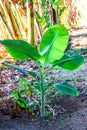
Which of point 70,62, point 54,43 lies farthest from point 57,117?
point 54,43

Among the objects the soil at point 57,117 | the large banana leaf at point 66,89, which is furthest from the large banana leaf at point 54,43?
the soil at point 57,117

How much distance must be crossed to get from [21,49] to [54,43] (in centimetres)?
28

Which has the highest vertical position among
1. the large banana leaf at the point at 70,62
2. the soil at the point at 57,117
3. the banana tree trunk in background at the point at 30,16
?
the banana tree trunk in background at the point at 30,16

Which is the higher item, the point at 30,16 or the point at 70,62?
the point at 30,16

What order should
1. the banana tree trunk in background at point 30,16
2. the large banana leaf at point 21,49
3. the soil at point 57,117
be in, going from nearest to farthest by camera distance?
the large banana leaf at point 21,49, the soil at point 57,117, the banana tree trunk in background at point 30,16

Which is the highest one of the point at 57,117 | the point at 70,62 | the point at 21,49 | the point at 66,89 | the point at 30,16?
the point at 30,16

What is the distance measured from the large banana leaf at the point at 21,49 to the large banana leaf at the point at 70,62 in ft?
0.72

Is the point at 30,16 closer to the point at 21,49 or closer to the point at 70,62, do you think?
the point at 70,62

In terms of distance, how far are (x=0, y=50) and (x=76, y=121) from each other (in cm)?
379

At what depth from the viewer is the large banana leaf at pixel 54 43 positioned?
2.38m

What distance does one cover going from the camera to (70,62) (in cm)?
255

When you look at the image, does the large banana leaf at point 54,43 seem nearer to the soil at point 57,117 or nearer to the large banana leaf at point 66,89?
the large banana leaf at point 66,89

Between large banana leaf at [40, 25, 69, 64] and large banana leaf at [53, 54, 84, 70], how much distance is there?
13cm

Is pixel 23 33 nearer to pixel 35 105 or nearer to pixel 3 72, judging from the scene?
pixel 3 72
